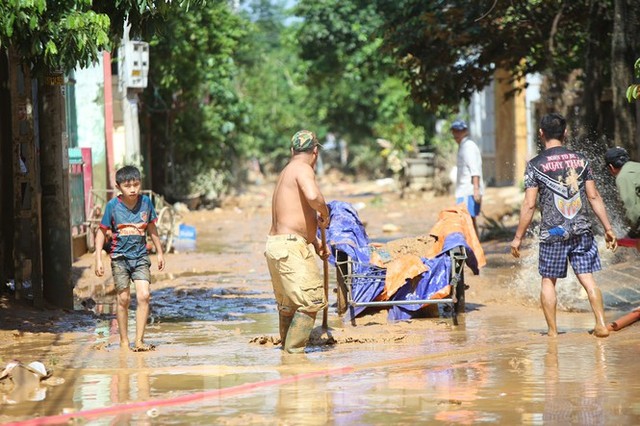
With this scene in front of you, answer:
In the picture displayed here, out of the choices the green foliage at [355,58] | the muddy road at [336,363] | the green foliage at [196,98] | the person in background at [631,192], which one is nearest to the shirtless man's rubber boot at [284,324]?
the muddy road at [336,363]

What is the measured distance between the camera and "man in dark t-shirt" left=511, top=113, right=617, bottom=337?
353 inches

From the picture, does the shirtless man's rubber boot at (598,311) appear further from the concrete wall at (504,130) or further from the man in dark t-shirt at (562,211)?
the concrete wall at (504,130)

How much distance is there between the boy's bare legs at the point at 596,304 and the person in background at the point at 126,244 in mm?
3395

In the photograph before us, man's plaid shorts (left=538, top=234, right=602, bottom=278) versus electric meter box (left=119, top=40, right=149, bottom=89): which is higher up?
electric meter box (left=119, top=40, right=149, bottom=89)

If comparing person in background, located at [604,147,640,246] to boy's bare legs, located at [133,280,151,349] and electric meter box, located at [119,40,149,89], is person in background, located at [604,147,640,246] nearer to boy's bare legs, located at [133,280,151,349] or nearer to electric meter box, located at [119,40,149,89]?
boy's bare legs, located at [133,280,151,349]

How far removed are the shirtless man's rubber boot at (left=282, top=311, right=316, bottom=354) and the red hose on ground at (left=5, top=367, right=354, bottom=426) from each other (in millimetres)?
764

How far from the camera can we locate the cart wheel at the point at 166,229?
18297 mm

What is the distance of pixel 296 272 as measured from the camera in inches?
336

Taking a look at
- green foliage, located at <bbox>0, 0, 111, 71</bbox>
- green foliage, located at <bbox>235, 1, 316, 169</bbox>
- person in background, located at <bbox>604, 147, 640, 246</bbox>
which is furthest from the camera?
green foliage, located at <bbox>235, 1, 316, 169</bbox>

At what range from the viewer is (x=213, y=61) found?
96.1 ft

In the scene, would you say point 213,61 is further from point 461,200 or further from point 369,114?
point 369,114

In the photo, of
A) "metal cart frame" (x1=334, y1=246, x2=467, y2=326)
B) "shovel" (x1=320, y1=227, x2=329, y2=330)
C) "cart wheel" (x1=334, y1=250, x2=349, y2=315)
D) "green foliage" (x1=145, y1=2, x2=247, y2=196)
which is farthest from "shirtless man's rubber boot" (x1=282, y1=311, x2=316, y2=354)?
"green foliage" (x1=145, y1=2, x2=247, y2=196)

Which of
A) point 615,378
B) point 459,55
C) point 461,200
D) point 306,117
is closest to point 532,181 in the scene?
point 615,378

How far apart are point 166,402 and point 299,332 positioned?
6.24 ft
